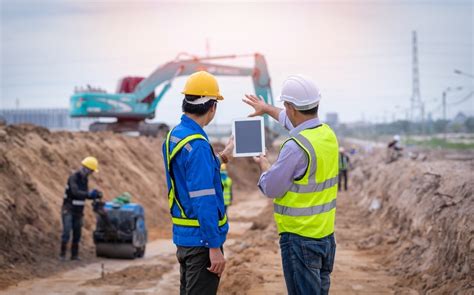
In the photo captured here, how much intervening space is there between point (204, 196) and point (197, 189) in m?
0.07

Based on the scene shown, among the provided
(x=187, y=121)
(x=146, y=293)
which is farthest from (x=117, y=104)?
(x=187, y=121)

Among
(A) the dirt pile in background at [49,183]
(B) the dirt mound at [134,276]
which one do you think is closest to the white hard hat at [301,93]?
(B) the dirt mound at [134,276]

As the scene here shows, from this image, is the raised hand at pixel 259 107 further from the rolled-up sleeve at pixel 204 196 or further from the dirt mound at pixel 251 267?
the dirt mound at pixel 251 267

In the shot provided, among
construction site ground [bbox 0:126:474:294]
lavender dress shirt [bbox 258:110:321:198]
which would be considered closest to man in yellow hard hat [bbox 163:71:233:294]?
lavender dress shirt [bbox 258:110:321:198]

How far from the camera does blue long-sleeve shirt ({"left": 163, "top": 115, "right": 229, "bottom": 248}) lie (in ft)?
16.6

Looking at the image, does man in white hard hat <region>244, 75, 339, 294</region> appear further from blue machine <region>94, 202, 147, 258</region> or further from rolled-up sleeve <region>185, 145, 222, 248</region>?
blue machine <region>94, 202, 147, 258</region>

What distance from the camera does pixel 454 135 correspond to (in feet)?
203

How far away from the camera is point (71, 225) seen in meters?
14.0

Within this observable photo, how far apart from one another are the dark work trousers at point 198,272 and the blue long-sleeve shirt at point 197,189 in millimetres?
70

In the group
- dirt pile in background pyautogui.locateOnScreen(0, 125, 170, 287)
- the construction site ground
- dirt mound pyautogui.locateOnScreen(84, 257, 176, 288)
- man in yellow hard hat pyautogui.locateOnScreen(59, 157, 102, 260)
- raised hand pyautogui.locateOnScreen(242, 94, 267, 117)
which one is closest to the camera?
raised hand pyautogui.locateOnScreen(242, 94, 267, 117)

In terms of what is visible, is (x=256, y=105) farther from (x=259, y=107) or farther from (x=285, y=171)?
(x=285, y=171)

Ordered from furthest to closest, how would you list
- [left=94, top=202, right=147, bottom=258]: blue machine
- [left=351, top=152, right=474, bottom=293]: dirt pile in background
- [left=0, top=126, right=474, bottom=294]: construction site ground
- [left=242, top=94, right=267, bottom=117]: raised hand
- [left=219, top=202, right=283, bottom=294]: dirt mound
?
[left=94, top=202, right=147, bottom=258]: blue machine < [left=0, top=126, right=474, bottom=294]: construction site ground < [left=219, top=202, right=283, bottom=294]: dirt mound < [left=351, top=152, right=474, bottom=293]: dirt pile in background < [left=242, top=94, right=267, bottom=117]: raised hand

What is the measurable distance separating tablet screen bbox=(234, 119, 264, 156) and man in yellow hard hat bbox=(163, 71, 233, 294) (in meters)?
0.21

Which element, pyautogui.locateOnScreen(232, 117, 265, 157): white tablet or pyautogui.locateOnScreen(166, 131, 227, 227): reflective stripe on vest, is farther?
pyautogui.locateOnScreen(232, 117, 265, 157): white tablet
